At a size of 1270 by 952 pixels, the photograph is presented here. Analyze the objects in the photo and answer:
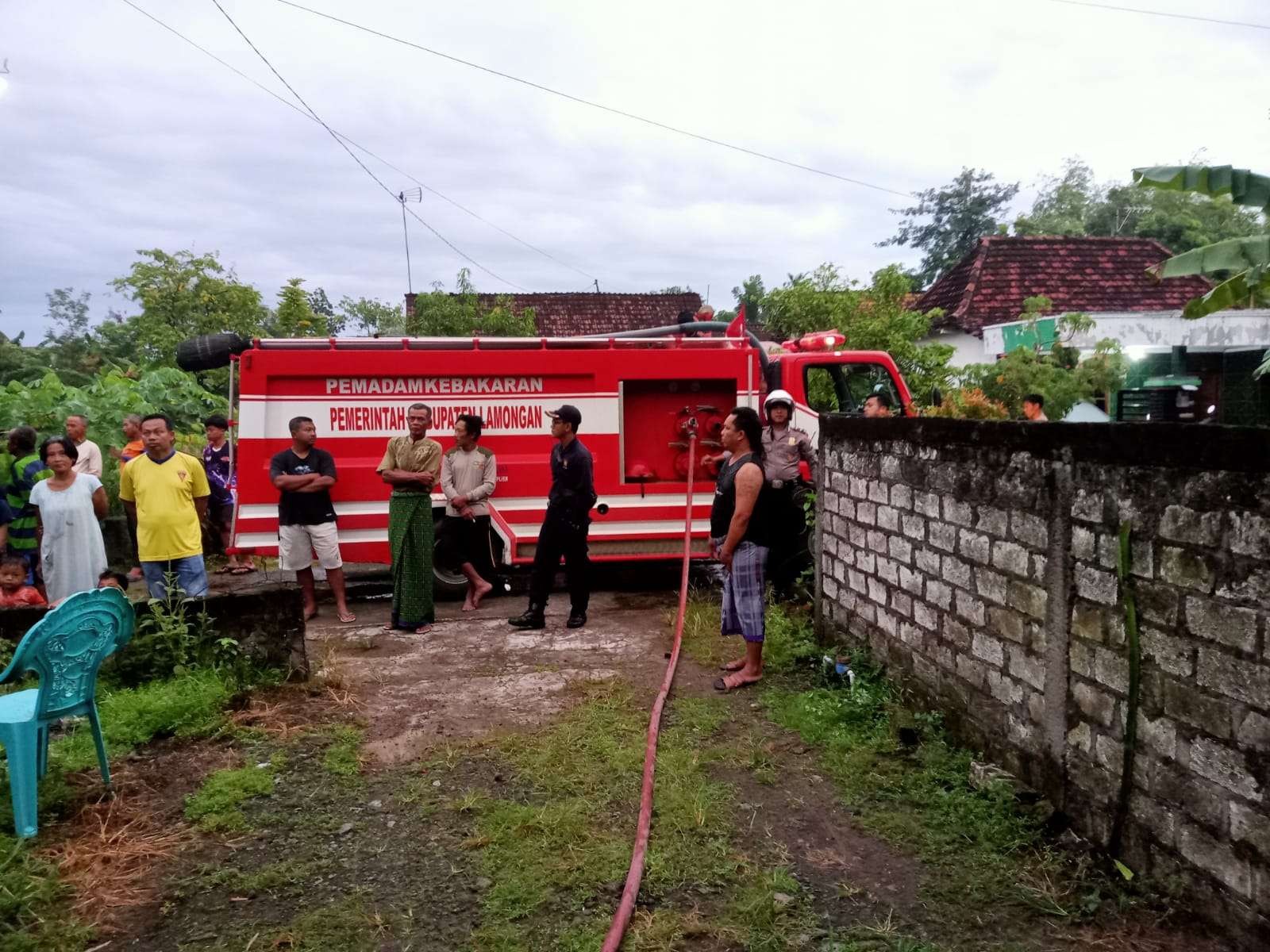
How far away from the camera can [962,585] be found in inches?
169

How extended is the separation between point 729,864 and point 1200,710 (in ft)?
5.62

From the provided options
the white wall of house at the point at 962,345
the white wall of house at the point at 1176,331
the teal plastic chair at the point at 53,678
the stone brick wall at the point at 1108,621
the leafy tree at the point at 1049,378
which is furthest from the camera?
the white wall of house at the point at 962,345

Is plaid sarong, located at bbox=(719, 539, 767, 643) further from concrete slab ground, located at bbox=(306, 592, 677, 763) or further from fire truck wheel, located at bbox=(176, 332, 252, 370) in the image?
fire truck wheel, located at bbox=(176, 332, 252, 370)

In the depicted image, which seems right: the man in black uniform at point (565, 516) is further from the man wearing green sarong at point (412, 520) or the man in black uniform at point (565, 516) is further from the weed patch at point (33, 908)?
the weed patch at point (33, 908)

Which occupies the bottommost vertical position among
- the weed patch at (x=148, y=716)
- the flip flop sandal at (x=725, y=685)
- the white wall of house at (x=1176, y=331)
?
the flip flop sandal at (x=725, y=685)

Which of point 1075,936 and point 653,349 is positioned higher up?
point 653,349

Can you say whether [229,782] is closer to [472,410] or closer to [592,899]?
[592,899]

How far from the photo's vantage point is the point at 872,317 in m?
12.1

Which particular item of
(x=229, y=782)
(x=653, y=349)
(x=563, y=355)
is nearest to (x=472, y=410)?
(x=563, y=355)

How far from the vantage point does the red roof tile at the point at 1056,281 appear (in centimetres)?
1627

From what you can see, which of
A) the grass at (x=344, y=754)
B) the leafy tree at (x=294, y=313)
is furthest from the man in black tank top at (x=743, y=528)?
the leafy tree at (x=294, y=313)

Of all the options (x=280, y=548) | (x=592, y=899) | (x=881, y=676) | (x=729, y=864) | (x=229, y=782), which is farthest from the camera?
(x=280, y=548)

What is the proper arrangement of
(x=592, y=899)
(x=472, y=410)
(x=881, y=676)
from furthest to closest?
(x=472, y=410), (x=881, y=676), (x=592, y=899)

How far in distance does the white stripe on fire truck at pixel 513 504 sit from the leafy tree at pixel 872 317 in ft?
12.2
